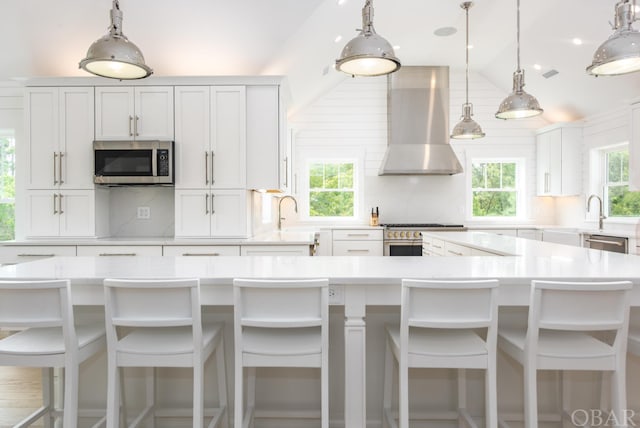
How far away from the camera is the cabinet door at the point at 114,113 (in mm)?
3768

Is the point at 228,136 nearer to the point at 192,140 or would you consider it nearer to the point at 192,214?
the point at 192,140

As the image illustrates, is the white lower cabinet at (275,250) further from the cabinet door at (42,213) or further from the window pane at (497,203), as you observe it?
the window pane at (497,203)

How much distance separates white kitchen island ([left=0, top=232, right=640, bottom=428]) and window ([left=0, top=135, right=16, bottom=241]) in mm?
3094

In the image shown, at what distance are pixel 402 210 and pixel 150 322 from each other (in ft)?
16.8

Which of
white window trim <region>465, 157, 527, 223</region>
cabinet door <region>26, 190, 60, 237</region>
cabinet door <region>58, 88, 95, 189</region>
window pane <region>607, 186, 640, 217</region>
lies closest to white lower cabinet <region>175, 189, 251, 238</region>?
cabinet door <region>58, 88, 95, 189</region>

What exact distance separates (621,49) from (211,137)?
10.7 feet

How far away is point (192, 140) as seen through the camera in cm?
380

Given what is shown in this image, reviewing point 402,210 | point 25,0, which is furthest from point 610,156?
point 25,0

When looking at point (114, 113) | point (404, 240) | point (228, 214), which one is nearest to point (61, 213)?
point (114, 113)

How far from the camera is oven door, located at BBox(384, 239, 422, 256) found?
18.2ft

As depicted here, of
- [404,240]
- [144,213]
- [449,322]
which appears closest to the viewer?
[449,322]

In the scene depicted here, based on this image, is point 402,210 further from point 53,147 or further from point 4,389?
point 4,389

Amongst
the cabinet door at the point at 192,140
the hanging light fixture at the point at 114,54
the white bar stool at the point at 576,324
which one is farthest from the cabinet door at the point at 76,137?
the white bar stool at the point at 576,324

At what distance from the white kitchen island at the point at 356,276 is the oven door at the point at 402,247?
3122mm
